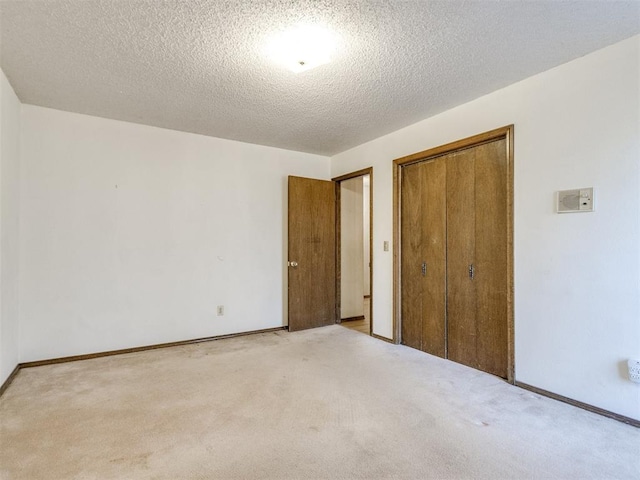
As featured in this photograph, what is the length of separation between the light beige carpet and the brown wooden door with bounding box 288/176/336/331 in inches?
53.3

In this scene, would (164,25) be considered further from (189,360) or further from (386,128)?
(189,360)

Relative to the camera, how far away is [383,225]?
4.02 m

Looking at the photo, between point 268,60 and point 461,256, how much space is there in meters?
2.39

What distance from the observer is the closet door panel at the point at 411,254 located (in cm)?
360

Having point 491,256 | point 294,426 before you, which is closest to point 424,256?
point 491,256

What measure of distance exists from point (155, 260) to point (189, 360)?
46.6 inches

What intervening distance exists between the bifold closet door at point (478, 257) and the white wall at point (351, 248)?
77.0 inches

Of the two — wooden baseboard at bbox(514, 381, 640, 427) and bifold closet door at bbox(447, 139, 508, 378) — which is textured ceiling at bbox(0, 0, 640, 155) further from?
wooden baseboard at bbox(514, 381, 640, 427)

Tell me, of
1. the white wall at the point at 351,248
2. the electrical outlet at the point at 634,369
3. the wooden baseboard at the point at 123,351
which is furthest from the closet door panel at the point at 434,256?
the wooden baseboard at the point at 123,351

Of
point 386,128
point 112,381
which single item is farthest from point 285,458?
point 386,128

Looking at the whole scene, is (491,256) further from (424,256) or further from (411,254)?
(411,254)

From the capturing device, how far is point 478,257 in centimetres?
302

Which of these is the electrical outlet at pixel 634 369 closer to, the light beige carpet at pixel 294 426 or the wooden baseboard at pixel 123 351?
the light beige carpet at pixel 294 426

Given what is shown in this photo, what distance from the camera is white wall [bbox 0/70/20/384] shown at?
2572mm
